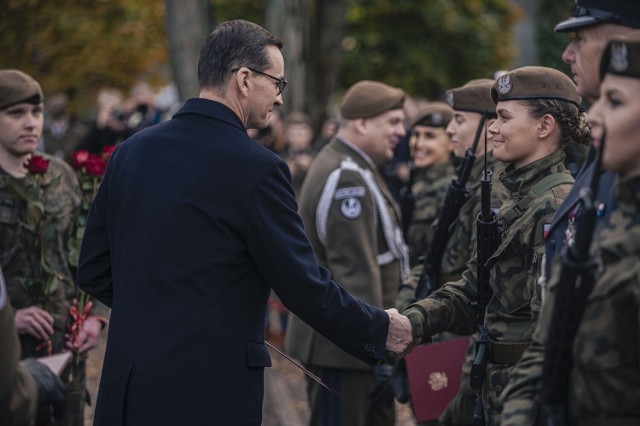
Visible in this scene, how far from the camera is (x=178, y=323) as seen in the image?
418 cm

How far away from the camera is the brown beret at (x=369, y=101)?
7668mm

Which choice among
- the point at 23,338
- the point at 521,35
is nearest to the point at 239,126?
the point at 23,338

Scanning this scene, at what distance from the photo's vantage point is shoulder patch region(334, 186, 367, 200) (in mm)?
7262

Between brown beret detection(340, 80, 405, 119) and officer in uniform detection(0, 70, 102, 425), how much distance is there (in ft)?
7.08

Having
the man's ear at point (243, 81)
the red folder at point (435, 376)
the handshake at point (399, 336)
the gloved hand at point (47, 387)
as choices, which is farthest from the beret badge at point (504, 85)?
the gloved hand at point (47, 387)

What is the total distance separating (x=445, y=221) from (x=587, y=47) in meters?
2.53

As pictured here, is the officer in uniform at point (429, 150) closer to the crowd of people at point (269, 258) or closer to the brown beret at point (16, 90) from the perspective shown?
the crowd of people at point (269, 258)

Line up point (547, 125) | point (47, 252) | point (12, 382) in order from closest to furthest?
point (12, 382) → point (547, 125) → point (47, 252)

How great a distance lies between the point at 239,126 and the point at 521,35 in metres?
43.4

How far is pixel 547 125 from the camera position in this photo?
497 centimetres

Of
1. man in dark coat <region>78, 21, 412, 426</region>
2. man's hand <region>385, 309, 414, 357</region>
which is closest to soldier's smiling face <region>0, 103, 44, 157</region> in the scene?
man in dark coat <region>78, 21, 412, 426</region>

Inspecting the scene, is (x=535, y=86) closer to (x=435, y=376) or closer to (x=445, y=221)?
(x=445, y=221)

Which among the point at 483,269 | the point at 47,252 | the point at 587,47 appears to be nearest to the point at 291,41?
the point at 47,252

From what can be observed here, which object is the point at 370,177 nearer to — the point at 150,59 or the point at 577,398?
the point at 577,398
